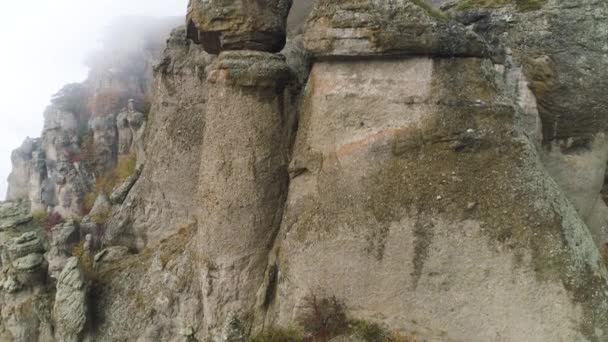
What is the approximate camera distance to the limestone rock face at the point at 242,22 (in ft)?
17.4

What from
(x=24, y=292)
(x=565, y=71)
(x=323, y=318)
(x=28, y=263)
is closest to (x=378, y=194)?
(x=323, y=318)

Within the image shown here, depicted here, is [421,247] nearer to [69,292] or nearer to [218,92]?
[218,92]

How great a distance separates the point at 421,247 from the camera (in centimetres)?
480

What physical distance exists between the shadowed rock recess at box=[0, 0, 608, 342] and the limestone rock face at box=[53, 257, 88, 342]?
2 centimetres

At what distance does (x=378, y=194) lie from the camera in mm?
4938

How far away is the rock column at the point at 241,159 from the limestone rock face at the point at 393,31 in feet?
2.77

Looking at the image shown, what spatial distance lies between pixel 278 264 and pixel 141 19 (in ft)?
153

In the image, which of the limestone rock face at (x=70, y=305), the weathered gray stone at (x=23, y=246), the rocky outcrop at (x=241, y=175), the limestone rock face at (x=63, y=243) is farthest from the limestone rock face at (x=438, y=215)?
the limestone rock face at (x=63, y=243)

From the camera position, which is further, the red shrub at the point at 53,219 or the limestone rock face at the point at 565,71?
the red shrub at the point at 53,219

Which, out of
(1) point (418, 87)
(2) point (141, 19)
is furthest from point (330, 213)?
(2) point (141, 19)

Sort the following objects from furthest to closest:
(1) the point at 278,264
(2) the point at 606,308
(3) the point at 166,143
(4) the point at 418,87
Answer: (3) the point at 166,143 → (1) the point at 278,264 → (4) the point at 418,87 → (2) the point at 606,308

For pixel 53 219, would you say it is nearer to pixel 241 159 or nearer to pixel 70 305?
pixel 70 305

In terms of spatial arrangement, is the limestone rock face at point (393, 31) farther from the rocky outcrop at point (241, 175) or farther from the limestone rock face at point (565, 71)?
the limestone rock face at point (565, 71)

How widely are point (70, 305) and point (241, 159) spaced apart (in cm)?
296
